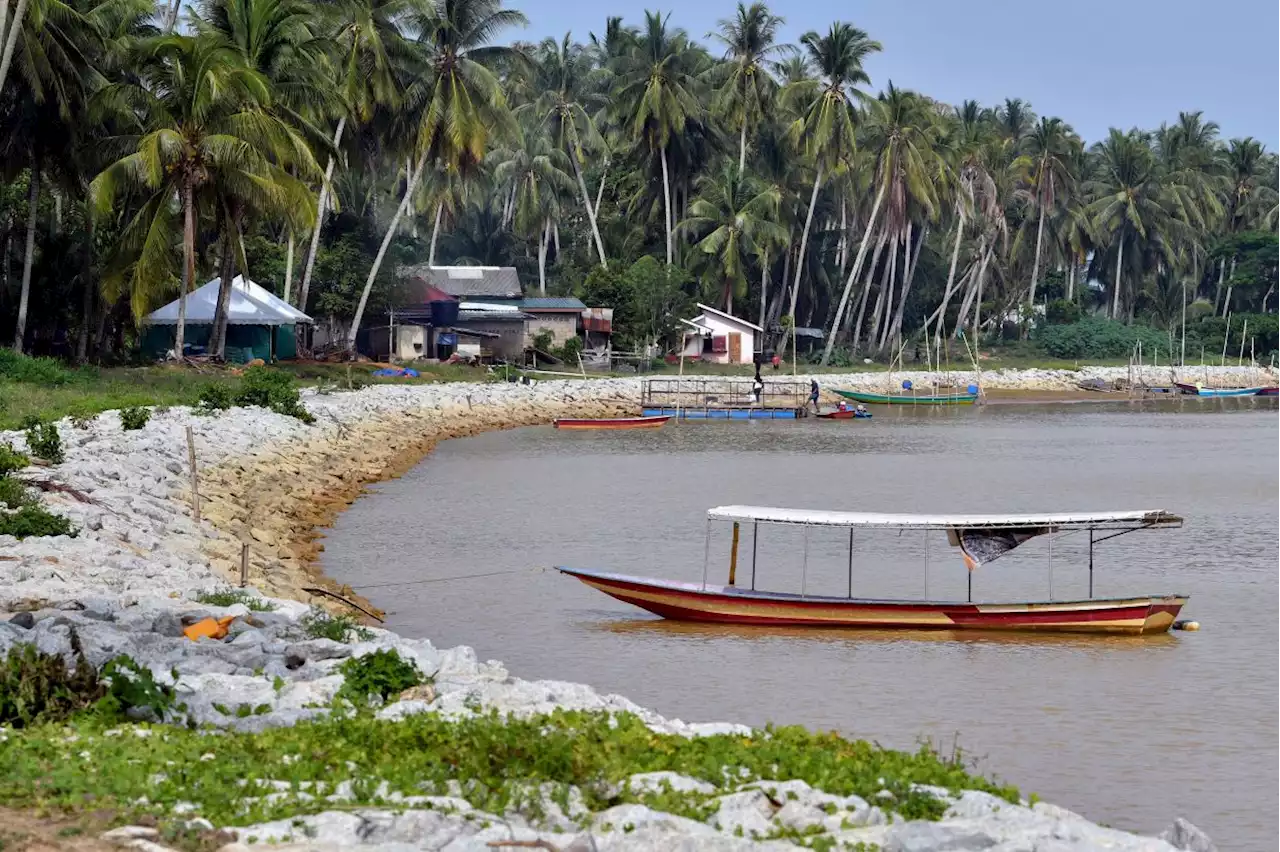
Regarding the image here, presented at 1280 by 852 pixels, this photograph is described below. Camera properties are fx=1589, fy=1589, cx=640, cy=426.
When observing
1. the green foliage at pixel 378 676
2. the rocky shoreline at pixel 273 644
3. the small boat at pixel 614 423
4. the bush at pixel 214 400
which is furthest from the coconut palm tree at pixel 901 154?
the green foliage at pixel 378 676

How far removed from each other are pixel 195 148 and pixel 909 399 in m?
39.6

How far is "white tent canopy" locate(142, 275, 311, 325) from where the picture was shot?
5562cm

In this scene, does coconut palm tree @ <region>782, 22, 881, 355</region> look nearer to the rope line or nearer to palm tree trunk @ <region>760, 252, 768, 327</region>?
palm tree trunk @ <region>760, 252, 768, 327</region>

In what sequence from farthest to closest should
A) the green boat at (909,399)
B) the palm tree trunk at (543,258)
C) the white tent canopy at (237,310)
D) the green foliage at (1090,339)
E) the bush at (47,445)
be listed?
the green foliage at (1090,339) → the palm tree trunk at (543,258) → the green boat at (909,399) → the white tent canopy at (237,310) → the bush at (47,445)

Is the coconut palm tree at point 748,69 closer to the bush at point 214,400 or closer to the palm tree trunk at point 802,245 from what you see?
the palm tree trunk at point 802,245

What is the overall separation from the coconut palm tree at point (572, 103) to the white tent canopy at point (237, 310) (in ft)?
76.8

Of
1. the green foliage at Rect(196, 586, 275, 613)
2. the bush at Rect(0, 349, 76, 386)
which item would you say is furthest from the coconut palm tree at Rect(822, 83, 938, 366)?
the green foliage at Rect(196, 586, 275, 613)

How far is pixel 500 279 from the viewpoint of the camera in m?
79.4

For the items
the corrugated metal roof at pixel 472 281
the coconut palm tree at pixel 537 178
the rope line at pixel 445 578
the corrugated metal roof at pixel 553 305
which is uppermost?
the coconut palm tree at pixel 537 178

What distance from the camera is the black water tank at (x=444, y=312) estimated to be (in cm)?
7144

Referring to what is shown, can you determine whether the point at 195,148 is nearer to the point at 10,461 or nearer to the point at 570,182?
the point at 10,461

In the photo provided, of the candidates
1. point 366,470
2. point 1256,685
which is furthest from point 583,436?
point 1256,685

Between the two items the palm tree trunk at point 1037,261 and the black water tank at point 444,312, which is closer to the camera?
the black water tank at point 444,312

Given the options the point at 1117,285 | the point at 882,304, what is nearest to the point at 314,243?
the point at 882,304
